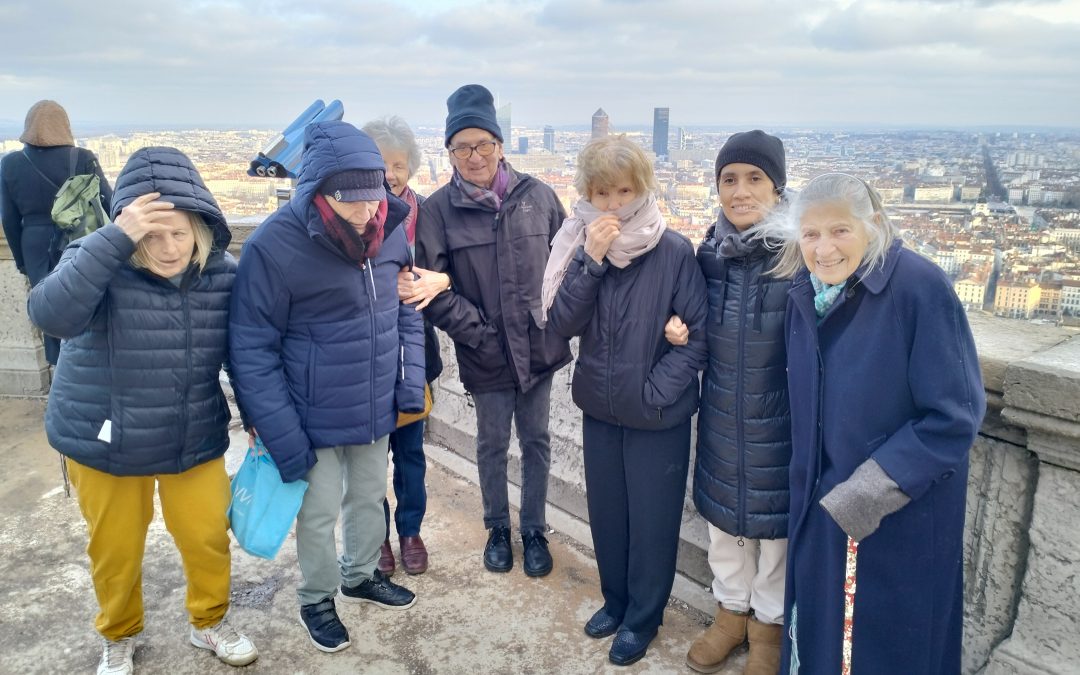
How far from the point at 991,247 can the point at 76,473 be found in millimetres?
3166

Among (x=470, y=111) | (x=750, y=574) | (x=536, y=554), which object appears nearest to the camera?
(x=750, y=574)

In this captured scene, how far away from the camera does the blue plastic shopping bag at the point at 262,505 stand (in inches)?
98.1

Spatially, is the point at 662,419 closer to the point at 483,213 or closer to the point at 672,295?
the point at 672,295

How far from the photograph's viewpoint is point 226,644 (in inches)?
104

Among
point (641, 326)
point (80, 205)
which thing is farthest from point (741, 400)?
point (80, 205)

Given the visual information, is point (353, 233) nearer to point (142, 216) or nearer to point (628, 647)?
point (142, 216)

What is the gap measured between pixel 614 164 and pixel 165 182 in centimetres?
136

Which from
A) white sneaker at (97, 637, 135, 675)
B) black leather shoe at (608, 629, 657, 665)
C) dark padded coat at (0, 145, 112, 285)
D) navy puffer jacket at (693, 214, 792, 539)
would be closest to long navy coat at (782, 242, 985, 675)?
navy puffer jacket at (693, 214, 792, 539)

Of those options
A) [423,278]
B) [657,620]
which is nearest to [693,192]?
[423,278]

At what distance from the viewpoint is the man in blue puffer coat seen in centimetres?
240

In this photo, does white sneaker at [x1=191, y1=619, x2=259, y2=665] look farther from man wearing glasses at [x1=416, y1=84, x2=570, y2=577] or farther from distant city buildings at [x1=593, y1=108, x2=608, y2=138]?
distant city buildings at [x1=593, y1=108, x2=608, y2=138]

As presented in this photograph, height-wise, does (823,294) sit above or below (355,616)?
above

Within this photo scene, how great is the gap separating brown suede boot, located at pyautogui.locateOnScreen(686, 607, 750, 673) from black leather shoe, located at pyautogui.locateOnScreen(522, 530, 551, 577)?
2.53ft

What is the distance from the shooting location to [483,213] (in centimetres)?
297
